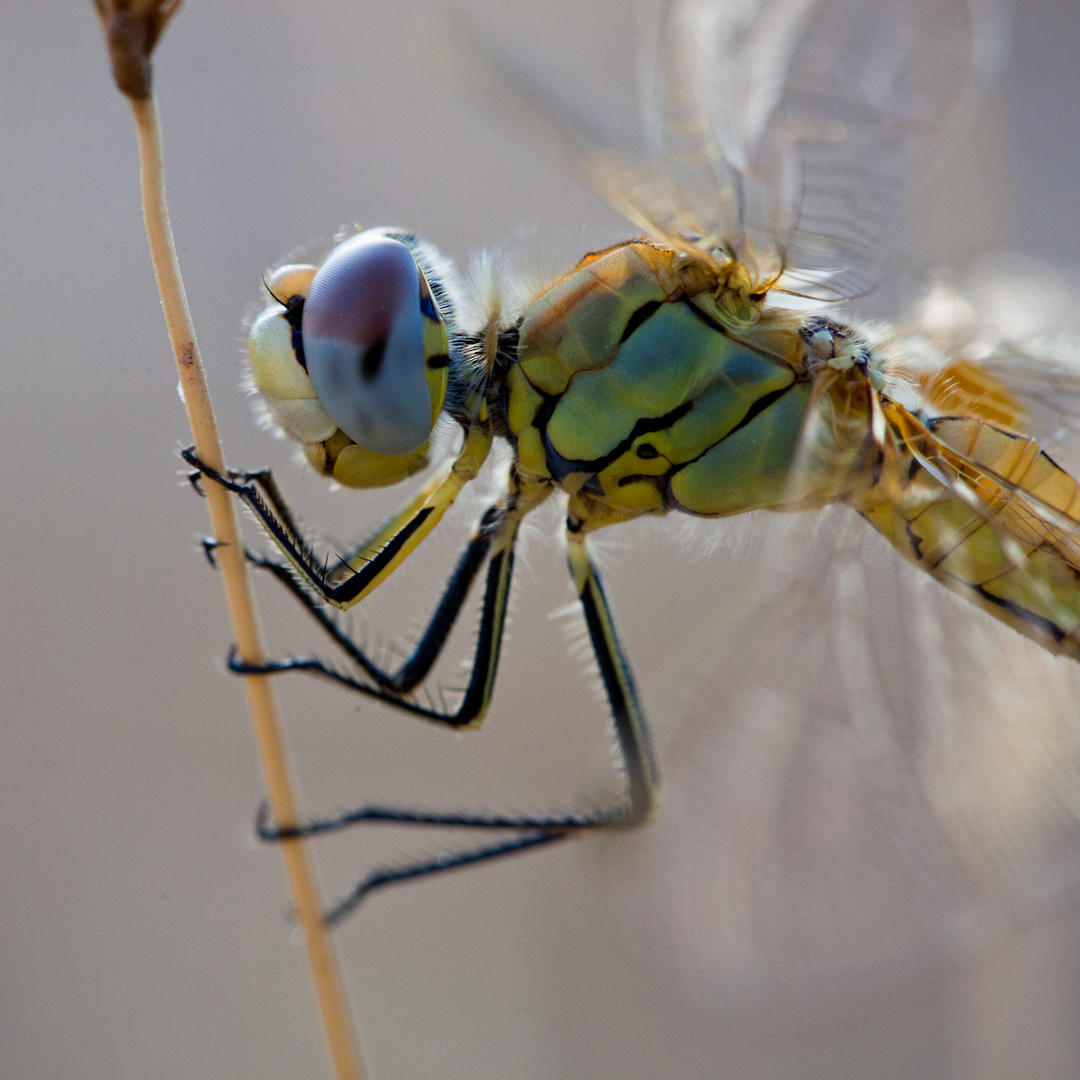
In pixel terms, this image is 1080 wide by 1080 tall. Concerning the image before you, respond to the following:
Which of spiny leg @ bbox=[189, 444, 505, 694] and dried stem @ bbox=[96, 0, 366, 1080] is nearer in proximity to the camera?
dried stem @ bbox=[96, 0, 366, 1080]

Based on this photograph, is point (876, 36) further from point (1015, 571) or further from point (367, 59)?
point (367, 59)

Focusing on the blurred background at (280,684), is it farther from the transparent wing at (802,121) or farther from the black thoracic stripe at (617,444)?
the black thoracic stripe at (617,444)

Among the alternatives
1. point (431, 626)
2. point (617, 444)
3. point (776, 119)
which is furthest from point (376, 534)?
point (776, 119)

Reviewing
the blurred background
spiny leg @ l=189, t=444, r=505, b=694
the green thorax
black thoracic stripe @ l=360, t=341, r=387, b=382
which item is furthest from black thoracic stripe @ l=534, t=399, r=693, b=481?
the blurred background

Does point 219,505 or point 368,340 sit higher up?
point 368,340

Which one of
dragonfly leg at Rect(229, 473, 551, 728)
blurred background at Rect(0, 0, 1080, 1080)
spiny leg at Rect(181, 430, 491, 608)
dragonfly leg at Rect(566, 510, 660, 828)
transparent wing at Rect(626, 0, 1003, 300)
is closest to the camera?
spiny leg at Rect(181, 430, 491, 608)

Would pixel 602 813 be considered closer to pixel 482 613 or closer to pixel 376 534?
pixel 482 613

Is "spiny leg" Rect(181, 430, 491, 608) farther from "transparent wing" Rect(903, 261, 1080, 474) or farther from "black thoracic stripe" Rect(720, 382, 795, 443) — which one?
"transparent wing" Rect(903, 261, 1080, 474)
